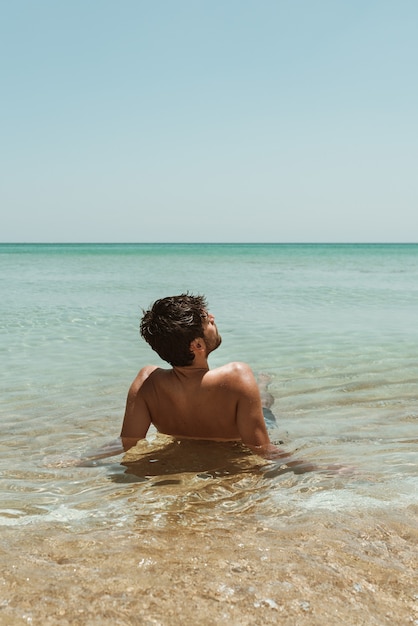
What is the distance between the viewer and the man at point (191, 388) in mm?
3662

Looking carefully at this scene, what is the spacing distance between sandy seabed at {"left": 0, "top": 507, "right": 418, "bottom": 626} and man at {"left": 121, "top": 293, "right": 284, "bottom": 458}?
1.04m

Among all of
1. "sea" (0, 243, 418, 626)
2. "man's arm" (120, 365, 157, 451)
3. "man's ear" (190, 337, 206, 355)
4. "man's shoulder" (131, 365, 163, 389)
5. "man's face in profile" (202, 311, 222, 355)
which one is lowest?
"sea" (0, 243, 418, 626)

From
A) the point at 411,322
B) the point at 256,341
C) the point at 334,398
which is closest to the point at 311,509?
the point at 334,398

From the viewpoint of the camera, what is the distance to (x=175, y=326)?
11.9 ft

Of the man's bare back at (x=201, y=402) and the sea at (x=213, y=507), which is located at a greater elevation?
Answer: the man's bare back at (x=201, y=402)

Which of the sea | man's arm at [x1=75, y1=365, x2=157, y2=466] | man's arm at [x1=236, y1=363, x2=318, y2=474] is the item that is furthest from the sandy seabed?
man's arm at [x1=75, y1=365, x2=157, y2=466]

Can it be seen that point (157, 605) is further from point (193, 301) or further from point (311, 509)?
point (193, 301)

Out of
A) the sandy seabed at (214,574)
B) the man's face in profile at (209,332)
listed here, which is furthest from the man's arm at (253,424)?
the sandy seabed at (214,574)

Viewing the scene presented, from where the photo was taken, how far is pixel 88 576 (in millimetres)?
2207

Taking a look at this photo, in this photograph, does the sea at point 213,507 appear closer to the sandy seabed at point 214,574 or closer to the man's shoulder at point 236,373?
the sandy seabed at point 214,574

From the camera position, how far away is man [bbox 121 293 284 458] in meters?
3.66

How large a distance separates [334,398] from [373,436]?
1.23 meters

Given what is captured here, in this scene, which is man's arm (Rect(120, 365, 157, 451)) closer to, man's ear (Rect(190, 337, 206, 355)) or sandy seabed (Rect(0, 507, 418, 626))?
man's ear (Rect(190, 337, 206, 355))

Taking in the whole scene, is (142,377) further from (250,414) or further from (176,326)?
(250,414)
